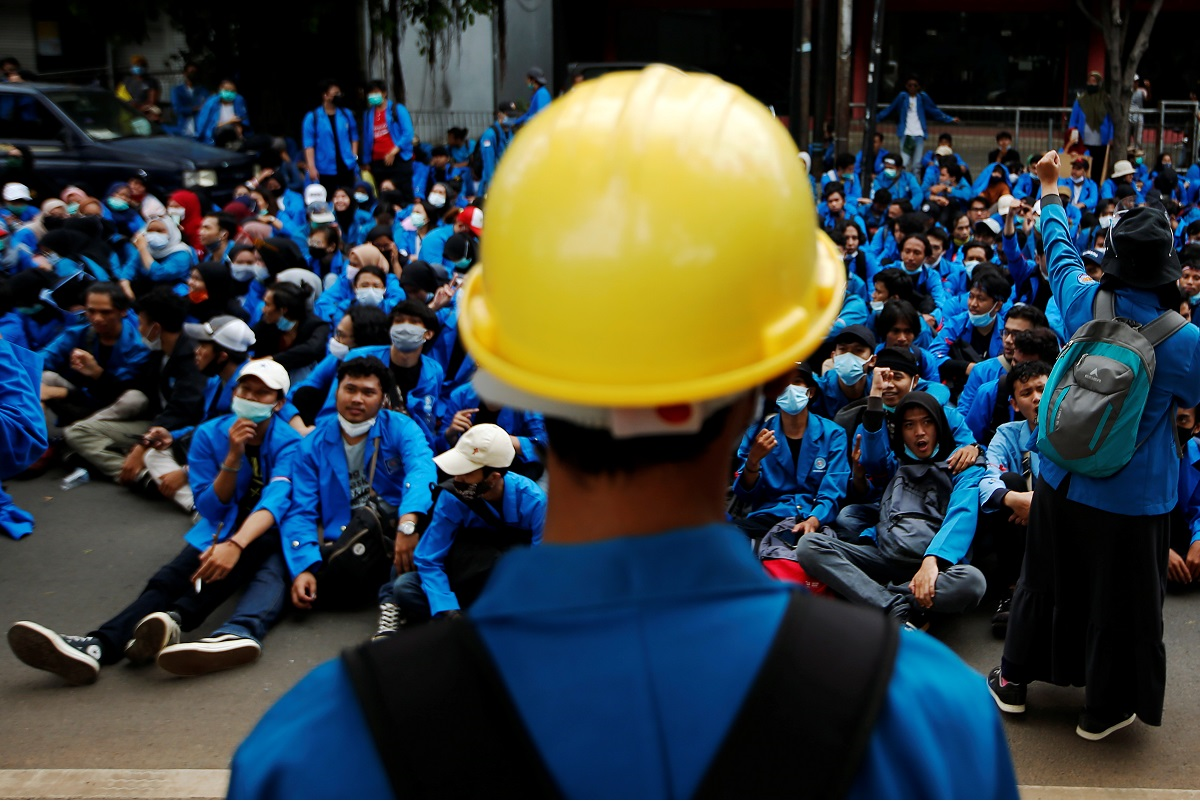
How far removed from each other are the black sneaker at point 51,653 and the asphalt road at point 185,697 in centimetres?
8

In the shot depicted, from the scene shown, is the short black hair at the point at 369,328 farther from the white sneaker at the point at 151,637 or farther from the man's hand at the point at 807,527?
the man's hand at the point at 807,527

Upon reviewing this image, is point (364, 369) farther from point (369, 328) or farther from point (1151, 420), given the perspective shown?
point (1151, 420)

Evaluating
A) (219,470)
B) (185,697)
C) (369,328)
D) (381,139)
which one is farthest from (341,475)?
(381,139)

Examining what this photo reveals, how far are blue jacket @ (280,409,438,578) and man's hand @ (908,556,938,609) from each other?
2223mm

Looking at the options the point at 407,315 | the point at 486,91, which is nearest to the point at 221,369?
the point at 407,315

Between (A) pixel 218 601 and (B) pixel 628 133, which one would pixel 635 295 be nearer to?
(B) pixel 628 133

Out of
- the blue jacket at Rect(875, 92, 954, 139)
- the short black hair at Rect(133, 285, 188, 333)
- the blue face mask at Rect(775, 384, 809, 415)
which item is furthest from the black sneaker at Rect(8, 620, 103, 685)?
the blue jacket at Rect(875, 92, 954, 139)

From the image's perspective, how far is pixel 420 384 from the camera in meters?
7.05

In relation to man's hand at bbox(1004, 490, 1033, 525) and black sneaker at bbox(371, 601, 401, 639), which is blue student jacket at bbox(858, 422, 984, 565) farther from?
black sneaker at bbox(371, 601, 401, 639)

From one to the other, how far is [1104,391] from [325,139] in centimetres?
1287

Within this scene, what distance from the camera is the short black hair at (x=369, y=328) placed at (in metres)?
7.43

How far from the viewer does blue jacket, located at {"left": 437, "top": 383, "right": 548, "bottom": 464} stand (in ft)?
21.5

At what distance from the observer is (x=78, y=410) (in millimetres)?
7730

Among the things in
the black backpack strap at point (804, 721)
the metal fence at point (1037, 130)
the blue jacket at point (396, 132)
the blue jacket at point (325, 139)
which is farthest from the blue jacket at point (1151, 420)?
the metal fence at point (1037, 130)
